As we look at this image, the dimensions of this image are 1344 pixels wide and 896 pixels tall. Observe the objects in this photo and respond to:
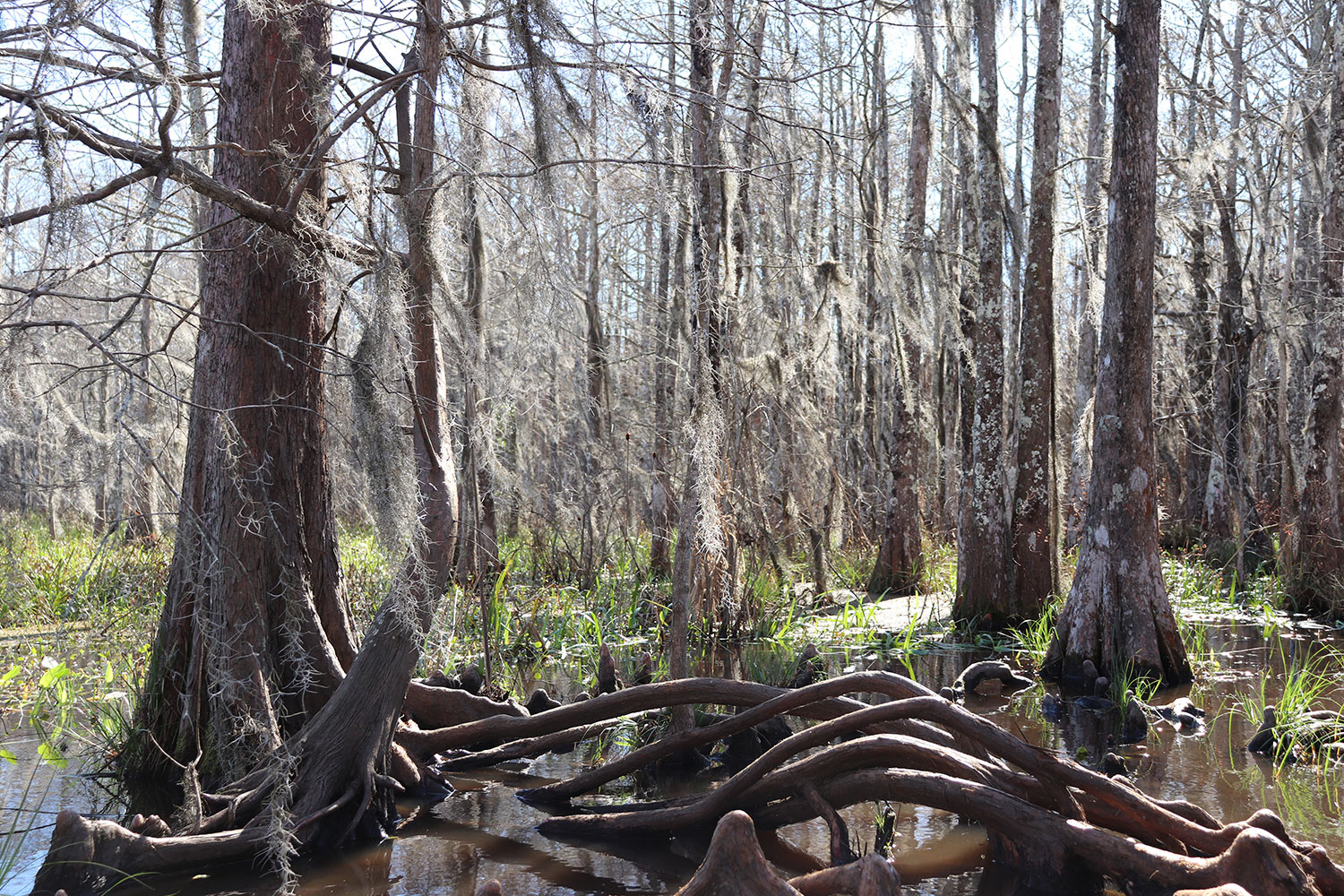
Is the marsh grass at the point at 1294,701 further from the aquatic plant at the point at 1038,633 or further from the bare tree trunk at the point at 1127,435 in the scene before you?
the aquatic plant at the point at 1038,633

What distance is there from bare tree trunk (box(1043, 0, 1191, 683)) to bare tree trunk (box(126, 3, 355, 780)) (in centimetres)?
562

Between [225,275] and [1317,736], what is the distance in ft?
22.4

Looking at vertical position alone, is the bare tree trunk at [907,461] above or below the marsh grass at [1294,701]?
above

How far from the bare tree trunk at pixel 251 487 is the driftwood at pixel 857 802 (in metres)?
0.66

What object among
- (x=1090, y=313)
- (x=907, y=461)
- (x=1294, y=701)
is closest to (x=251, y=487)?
(x=1294, y=701)

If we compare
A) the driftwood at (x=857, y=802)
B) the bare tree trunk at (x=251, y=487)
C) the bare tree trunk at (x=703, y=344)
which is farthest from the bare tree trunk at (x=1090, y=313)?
the bare tree trunk at (x=251, y=487)

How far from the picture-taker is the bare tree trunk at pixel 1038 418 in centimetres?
962

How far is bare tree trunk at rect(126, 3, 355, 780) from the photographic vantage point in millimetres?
5234

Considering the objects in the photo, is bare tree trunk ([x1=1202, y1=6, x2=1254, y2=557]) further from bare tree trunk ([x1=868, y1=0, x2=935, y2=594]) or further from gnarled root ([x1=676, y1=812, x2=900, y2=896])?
gnarled root ([x1=676, y1=812, x2=900, y2=896])

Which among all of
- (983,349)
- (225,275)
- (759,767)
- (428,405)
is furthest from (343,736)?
(983,349)

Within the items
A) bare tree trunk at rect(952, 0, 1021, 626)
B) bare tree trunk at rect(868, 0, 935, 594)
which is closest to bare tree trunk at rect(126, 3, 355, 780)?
bare tree trunk at rect(952, 0, 1021, 626)

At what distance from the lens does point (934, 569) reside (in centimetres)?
1227

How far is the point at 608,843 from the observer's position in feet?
15.9

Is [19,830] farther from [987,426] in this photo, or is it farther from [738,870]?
[987,426]
